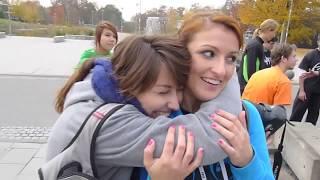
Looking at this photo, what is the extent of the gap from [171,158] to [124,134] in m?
0.14

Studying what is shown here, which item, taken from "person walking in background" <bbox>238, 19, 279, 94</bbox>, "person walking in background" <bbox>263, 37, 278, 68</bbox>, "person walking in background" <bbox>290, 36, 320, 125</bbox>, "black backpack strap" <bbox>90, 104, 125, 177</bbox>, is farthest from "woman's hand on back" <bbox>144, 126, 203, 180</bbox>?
"person walking in background" <bbox>290, 36, 320, 125</bbox>

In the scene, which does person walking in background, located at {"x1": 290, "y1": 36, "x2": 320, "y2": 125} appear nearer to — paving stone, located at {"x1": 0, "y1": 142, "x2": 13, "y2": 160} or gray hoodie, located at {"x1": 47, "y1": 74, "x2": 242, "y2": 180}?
paving stone, located at {"x1": 0, "y1": 142, "x2": 13, "y2": 160}

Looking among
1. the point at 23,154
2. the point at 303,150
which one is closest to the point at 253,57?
the point at 303,150

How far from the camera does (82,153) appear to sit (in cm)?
100

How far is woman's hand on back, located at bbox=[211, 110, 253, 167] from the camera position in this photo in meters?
1.05

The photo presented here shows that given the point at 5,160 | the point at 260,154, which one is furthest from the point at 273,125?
the point at 5,160

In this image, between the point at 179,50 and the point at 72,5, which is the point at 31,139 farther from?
the point at 72,5

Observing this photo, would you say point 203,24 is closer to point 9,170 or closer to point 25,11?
point 9,170

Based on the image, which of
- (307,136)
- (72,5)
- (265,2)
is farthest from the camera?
(72,5)

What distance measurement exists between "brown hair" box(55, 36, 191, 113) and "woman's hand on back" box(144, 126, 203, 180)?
161 mm

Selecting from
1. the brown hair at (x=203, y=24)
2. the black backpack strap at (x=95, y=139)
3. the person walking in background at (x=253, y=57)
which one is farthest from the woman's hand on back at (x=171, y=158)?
the person walking in background at (x=253, y=57)

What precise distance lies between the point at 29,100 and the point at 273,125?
6.30 metres

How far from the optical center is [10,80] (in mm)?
9758

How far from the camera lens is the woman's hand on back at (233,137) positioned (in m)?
1.05
